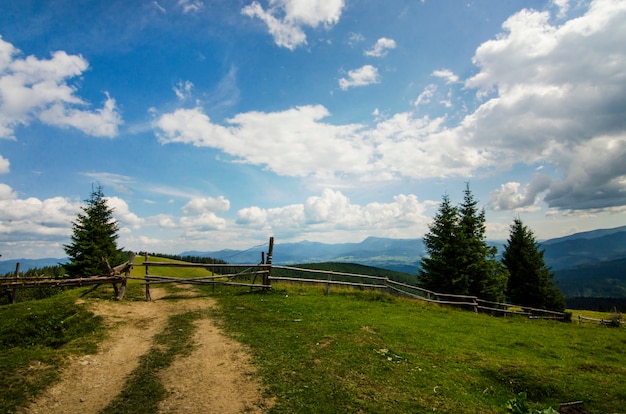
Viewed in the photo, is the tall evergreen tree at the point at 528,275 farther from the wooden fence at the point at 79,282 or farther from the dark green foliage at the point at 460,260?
the wooden fence at the point at 79,282

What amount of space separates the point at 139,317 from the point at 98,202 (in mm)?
24978

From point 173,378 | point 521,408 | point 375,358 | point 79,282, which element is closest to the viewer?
point 521,408

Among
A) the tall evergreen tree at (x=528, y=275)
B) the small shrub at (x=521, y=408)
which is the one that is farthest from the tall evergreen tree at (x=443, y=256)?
the small shrub at (x=521, y=408)

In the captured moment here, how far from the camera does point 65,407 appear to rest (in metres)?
6.27

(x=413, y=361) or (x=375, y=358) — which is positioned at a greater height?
(x=375, y=358)

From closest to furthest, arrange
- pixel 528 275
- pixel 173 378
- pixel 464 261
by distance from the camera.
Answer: pixel 173 378 < pixel 464 261 < pixel 528 275

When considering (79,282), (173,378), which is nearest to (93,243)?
(79,282)

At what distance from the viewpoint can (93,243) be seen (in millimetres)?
29016

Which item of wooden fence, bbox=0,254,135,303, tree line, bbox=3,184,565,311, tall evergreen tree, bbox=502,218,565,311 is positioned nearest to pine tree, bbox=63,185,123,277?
tree line, bbox=3,184,565,311

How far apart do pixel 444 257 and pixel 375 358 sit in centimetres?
2184

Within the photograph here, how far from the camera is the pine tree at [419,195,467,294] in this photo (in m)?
27.5

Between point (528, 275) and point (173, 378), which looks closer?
point (173, 378)

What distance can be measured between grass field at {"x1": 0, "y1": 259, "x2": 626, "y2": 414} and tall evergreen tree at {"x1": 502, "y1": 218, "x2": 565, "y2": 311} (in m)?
23.6

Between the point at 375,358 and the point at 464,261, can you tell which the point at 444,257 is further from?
the point at 375,358
